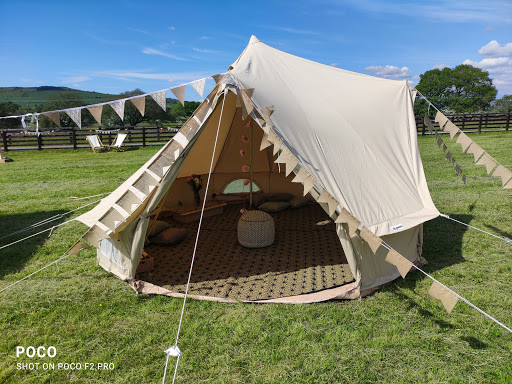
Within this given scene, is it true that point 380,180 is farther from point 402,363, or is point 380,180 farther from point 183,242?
point 183,242

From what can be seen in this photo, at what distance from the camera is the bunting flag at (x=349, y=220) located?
2.85 meters

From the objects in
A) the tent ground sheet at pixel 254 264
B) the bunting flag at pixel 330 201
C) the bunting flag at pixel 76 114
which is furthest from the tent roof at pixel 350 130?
the bunting flag at pixel 76 114

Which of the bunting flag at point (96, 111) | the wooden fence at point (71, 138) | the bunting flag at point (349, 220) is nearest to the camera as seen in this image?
the bunting flag at point (349, 220)

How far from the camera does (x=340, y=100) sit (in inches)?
172

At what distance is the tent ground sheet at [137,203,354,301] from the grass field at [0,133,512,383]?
31cm

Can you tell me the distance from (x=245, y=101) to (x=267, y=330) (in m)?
1.83

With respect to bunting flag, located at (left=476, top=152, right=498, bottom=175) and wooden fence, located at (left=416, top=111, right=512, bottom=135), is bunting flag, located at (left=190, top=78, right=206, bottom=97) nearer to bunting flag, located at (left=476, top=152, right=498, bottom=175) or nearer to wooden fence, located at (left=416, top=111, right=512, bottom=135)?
bunting flag, located at (left=476, top=152, right=498, bottom=175)

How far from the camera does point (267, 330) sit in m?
2.89

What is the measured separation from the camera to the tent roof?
11.5ft

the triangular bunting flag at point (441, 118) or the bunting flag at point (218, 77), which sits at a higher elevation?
the bunting flag at point (218, 77)

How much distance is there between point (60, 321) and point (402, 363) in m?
2.60

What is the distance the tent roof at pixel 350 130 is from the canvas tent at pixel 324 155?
0.01m

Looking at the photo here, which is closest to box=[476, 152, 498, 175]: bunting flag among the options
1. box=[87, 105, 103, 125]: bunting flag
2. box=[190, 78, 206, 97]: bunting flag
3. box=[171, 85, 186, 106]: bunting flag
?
box=[190, 78, 206, 97]: bunting flag

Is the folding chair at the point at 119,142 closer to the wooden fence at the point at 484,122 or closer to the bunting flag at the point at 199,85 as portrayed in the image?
Result: the bunting flag at the point at 199,85
